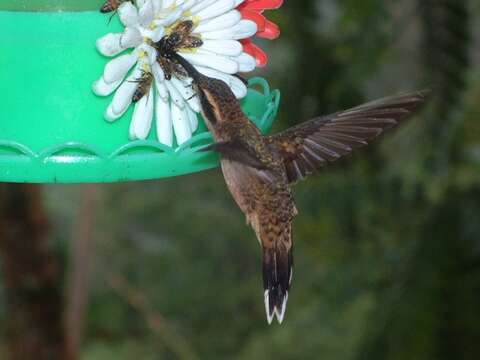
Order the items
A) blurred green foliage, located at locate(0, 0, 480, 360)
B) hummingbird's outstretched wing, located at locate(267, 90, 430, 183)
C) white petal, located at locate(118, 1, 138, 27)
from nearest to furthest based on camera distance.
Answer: white petal, located at locate(118, 1, 138, 27), hummingbird's outstretched wing, located at locate(267, 90, 430, 183), blurred green foliage, located at locate(0, 0, 480, 360)

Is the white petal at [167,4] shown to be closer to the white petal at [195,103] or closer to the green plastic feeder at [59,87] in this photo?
the green plastic feeder at [59,87]

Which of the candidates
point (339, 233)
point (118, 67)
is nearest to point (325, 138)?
point (118, 67)

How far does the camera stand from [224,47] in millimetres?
2322

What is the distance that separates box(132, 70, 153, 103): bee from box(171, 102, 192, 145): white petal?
0.09 m

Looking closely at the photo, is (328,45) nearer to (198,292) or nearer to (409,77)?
(409,77)

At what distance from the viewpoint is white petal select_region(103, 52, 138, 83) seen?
2.16 meters

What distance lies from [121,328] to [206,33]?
153 inches

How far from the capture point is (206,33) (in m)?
2.32

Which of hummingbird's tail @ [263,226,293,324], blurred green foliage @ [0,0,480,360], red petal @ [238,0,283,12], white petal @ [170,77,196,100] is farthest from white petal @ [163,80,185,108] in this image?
blurred green foliage @ [0,0,480,360]

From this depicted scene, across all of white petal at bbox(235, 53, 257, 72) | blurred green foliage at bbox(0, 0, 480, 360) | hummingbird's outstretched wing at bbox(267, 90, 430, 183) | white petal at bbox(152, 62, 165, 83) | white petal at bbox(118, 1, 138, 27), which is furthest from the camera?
blurred green foliage at bbox(0, 0, 480, 360)

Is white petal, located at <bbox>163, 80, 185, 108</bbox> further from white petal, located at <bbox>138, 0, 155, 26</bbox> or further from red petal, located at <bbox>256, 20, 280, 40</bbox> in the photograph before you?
red petal, located at <bbox>256, 20, 280, 40</bbox>

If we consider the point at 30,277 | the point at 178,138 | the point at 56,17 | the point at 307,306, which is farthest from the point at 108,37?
the point at 307,306

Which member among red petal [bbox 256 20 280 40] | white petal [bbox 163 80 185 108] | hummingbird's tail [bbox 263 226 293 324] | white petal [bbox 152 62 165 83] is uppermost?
red petal [bbox 256 20 280 40]

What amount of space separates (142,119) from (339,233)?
2.92 m
